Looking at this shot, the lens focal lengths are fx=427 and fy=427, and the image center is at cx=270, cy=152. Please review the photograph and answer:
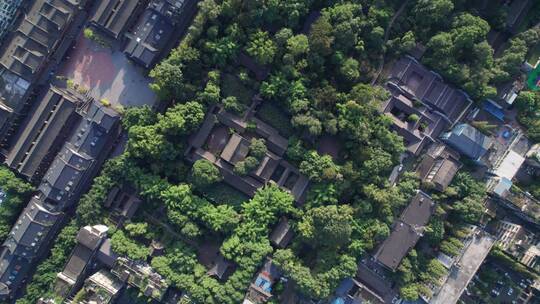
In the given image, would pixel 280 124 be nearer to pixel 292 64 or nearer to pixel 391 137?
pixel 292 64

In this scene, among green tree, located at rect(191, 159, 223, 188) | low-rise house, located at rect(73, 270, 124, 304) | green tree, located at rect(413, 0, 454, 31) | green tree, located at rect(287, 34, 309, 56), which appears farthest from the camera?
low-rise house, located at rect(73, 270, 124, 304)

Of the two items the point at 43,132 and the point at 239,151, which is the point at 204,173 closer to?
the point at 239,151

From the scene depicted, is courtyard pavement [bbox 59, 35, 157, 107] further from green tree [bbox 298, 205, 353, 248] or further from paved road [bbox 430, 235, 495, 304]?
paved road [bbox 430, 235, 495, 304]

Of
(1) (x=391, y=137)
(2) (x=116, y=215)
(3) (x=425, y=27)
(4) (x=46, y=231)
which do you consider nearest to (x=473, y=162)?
(1) (x=391, y=137)

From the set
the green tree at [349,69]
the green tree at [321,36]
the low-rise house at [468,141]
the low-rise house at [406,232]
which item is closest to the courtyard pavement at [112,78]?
the green tree at [321,36]

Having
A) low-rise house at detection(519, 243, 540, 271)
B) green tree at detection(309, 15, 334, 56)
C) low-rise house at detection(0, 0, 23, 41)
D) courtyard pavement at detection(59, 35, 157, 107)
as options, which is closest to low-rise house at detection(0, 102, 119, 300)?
courtyard pavement at detection(59, 35, 157, 107)

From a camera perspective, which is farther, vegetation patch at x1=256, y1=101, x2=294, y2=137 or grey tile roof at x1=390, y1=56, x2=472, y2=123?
grey tile roof at x1=390, y1=56, x2=472, y2=123

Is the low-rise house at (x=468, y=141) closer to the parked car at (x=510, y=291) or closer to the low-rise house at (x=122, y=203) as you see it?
the parked car at (x=510, y=291)
